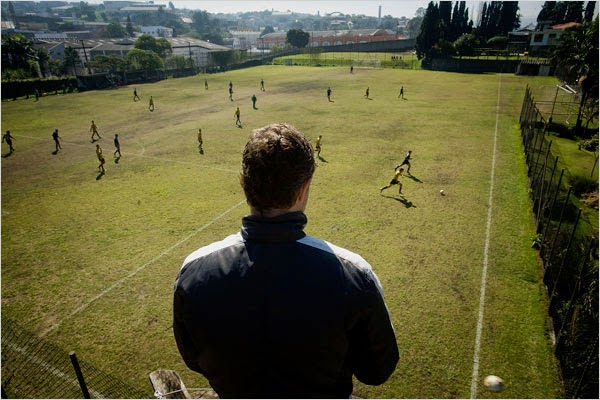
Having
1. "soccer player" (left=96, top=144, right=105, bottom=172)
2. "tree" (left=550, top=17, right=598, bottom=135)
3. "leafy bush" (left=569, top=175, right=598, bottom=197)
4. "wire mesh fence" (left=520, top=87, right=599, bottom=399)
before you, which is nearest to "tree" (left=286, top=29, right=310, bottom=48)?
"tree" (left=550, top=17, right=598, bottom=135)

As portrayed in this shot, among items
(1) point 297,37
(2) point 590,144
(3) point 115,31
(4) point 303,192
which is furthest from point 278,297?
(3) point 115,31

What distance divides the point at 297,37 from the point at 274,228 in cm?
12396

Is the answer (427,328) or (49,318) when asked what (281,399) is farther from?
(49,318)

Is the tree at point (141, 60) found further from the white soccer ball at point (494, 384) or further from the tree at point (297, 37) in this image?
the white soccer ball at point (494, 384)

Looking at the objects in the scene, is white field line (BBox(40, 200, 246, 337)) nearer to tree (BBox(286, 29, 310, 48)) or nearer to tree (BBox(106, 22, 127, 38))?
tree (BBox(286, 29, 310, 48))

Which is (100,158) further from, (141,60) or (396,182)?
(141,60)

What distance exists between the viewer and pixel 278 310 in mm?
1730

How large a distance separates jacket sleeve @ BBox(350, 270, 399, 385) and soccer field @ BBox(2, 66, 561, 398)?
5.65 meters

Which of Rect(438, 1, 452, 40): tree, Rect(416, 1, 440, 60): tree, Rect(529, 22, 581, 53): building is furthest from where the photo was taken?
Rect(438, 1, 452, 40): tree

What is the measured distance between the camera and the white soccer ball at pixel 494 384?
6.90m

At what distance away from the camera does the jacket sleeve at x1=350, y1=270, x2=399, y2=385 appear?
193cm

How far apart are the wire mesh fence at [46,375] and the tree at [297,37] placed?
119147 mm

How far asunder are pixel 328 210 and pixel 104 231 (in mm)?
8360

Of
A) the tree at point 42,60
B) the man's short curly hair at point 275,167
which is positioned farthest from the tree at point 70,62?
the man's short curly hair at point 275,167
